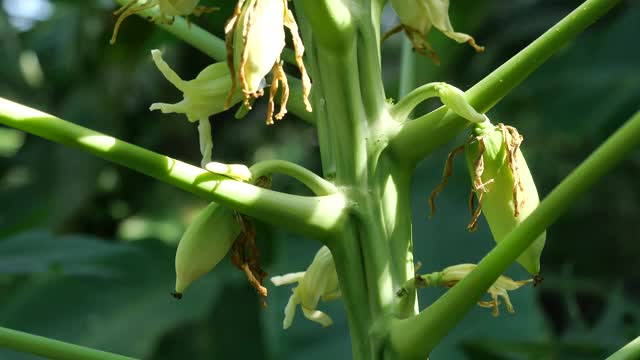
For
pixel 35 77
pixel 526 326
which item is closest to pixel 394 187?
pixel 526 326

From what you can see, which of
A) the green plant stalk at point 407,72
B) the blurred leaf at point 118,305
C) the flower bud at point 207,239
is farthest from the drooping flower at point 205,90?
the blurred leaf at point 118,305

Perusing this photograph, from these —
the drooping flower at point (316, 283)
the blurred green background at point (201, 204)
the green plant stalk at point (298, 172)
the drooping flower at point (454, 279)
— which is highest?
the green plant stalk at point (298, 172)

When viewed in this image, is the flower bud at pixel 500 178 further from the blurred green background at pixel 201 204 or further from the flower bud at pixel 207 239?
the blurred green background at pixel 201 204

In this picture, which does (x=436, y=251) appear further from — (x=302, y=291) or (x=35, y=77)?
(x=35, y=77)

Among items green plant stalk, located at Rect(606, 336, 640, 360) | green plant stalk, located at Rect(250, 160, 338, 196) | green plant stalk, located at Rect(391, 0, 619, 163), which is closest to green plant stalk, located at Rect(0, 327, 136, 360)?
green plant stalk, located at Rect(250, 160, 338, 196)

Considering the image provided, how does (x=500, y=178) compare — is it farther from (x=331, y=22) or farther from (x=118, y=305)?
(x=118, y=305)

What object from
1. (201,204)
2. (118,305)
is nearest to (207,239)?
(118,305)

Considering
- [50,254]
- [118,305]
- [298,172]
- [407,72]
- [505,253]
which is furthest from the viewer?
[118,305]
